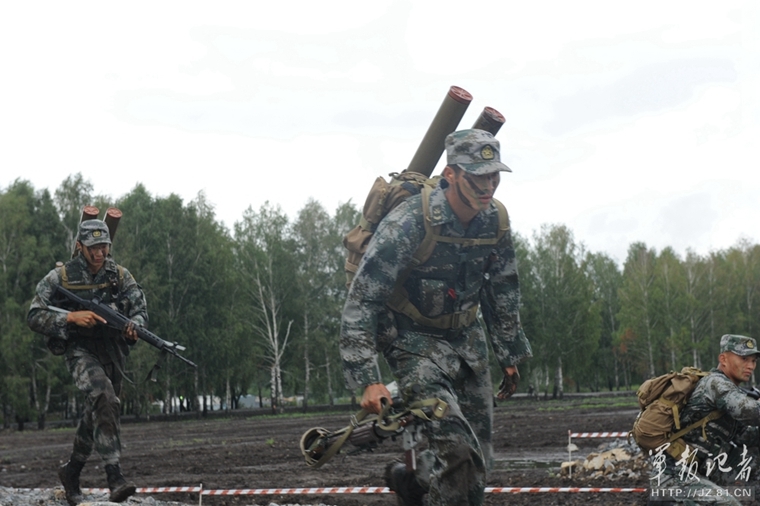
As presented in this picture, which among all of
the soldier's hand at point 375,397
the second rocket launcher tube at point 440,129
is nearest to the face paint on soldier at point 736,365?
the second rocket launcher tube at point 440,129

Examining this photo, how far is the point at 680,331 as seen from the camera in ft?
212

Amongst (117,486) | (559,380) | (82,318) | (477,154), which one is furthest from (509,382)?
(559,380)

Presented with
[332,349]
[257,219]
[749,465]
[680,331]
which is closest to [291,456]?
[749,465]

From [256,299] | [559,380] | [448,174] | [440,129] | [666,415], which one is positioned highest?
[256,299]

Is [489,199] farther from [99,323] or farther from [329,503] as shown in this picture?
[329,503]

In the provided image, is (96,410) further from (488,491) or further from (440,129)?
(488,491)

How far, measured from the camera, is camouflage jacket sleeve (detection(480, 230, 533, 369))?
20.0 feet

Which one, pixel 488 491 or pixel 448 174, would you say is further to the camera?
pixel 488 491

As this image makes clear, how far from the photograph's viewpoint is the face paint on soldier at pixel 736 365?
274 inches

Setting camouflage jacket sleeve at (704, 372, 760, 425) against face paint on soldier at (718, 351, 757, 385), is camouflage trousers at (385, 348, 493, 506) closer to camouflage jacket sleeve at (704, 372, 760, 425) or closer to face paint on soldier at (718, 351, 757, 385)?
camouflage jacket sleeve at (704, 372, 760, 425)

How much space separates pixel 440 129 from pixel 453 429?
2.43 meters

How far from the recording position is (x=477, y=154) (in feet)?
18.3

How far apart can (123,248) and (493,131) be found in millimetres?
41007

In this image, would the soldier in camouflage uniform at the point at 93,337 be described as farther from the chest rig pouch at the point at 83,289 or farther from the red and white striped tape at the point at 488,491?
the red and white striped tape at the point at 488,491
